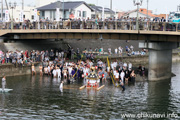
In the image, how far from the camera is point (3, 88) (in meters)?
40.0

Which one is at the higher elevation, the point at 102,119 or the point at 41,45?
the point at 41,45

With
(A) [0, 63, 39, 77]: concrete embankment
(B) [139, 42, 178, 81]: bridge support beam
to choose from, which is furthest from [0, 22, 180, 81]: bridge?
(A) [0, 63, 39, 77]: concrete embankment

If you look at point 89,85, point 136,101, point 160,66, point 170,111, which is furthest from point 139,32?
point 170,111

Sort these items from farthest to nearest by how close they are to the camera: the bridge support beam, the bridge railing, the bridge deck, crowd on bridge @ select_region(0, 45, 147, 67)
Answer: crowd on bridge @ select_region(0, 45, 147, 67)
the bridge support beam
the bridge deck
the bridge railing

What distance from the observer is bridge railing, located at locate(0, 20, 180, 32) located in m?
Answer: 46.9

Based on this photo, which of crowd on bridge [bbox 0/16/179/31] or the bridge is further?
the bridge

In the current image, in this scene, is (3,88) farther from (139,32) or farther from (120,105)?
(139,32)

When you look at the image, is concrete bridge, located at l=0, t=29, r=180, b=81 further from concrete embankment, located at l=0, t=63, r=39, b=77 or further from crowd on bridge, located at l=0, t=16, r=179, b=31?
concrete embankment, located at l=0, t=63, r=39, b=77

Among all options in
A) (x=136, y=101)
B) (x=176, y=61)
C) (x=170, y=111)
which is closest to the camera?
(x=170, y=111)

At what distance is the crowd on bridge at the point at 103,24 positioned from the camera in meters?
47.4

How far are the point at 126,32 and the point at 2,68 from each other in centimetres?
1667

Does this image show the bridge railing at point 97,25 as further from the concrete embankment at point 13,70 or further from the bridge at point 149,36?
the concrete embankment at point 13,70

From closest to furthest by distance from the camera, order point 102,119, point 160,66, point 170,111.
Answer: point 102,119, point 170,111, point 160,66

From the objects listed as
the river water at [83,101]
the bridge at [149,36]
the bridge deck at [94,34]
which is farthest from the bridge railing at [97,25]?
the river water at [83,101]
